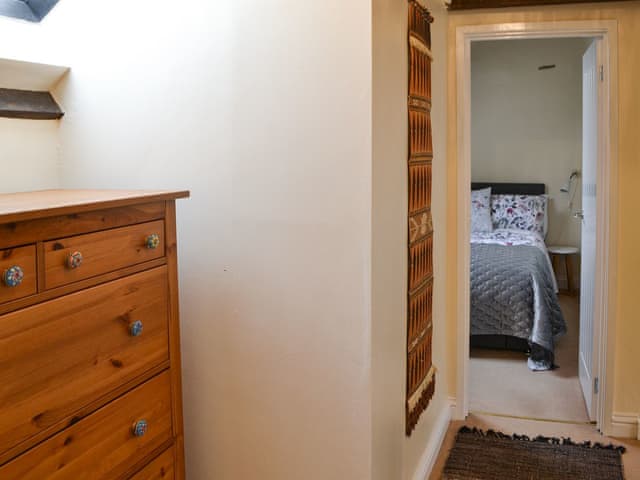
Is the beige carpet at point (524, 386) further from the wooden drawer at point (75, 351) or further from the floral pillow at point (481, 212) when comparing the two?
the wooden drawer at point (75, 351)

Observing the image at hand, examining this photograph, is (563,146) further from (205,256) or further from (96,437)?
(96,437)

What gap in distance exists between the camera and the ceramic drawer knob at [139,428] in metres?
1.65

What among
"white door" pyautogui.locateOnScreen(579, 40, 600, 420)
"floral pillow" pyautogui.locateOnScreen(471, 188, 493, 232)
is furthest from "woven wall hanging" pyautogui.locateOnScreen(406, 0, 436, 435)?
"floral pillow" pyautogui.locateOnScreen(471, 188, 493, 232)

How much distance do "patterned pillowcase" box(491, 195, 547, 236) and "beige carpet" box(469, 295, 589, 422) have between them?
1.74 m

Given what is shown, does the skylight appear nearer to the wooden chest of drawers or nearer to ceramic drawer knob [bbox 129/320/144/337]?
the wooden chest of drawers

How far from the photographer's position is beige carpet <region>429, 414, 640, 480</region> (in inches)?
124

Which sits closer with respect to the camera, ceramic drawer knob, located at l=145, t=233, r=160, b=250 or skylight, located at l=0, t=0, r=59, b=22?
ceramic drawer knob, located at l=145, t=233, r=160, b=250

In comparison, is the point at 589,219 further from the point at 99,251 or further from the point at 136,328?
the point at 99,251

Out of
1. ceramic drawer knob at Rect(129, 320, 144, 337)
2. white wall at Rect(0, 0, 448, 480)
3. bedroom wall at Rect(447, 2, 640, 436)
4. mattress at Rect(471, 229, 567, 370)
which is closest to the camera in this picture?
ceramic drawer knob at Rect(129, 320, 144, 337)

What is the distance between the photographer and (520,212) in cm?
650

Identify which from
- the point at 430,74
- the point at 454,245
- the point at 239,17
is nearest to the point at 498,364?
the point at 454,245

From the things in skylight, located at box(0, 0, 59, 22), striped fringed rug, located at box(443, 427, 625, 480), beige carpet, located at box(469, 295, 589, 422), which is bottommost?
striped fringed rug, located at box(443, 427, 625, 480)

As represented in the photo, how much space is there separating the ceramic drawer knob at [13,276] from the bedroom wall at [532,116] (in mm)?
6033

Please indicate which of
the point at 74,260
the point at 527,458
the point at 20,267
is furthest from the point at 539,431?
the point at 20,267
